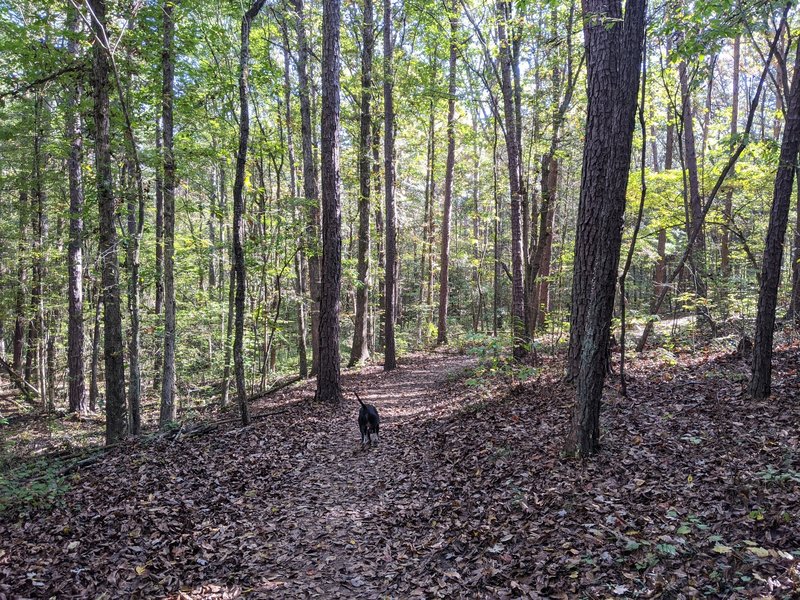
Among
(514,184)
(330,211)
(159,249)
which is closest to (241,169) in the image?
(330,211)

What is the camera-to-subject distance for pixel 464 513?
17.3 ft

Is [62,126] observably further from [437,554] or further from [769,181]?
[769,181]

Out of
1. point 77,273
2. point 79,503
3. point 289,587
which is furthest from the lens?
point 77,273

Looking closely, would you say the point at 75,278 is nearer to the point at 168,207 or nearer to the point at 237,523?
the point at 168,207

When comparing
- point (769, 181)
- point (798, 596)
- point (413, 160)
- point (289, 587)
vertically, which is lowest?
point (289, 587)

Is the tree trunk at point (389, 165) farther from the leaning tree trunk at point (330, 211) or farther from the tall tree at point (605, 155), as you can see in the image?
the tall tree at point (605, 155)

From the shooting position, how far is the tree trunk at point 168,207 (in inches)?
356

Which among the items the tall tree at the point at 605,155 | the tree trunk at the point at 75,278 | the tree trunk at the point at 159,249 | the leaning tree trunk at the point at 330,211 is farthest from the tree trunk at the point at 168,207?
the tall tree at the point at 605,155

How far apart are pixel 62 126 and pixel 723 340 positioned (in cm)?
1907

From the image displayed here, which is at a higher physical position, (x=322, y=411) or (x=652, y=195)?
(x=652, y=195)

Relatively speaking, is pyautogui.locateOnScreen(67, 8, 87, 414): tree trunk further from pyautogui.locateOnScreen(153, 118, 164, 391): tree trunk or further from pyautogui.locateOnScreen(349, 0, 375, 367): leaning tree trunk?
pyautogui.locateOnScreen(349, 0, 375, 367): leaning tree trunk

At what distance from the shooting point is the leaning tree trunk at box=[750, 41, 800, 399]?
6.14 metres

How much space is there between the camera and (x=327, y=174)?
1040 centimetres

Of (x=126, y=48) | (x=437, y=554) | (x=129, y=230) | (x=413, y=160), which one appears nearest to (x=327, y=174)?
(x=126, y=48)
